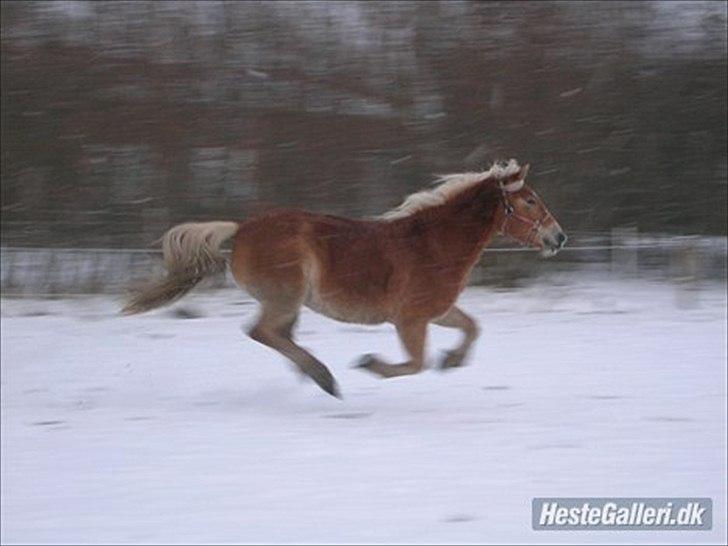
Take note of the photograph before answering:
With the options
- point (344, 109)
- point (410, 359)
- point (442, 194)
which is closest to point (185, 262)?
point (410, 359)

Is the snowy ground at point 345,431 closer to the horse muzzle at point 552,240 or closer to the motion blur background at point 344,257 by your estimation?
the motion blur background at point 344,257

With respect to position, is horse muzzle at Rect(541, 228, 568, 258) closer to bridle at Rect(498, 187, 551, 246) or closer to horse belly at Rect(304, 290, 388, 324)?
bridle at Rect(498, 187, 551, 246)

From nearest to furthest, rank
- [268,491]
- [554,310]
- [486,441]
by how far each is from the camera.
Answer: [268,491] → [486,441] → [554,310]

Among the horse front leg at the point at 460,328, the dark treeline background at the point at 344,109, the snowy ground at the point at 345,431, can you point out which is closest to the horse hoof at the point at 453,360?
the horse front leg at the point at 460,328

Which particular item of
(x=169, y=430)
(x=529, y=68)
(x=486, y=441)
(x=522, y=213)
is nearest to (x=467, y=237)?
(x=522, y=213)

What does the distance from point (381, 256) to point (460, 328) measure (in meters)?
0.73

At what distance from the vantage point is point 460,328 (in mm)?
7648

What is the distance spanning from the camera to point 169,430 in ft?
22.1

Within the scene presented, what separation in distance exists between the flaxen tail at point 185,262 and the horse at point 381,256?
14mm

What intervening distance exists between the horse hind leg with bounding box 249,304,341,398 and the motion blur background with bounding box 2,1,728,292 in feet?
16.5

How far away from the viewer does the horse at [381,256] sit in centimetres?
738

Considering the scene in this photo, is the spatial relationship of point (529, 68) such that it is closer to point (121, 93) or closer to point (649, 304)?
point (649, 304)

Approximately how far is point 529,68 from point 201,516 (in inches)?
361

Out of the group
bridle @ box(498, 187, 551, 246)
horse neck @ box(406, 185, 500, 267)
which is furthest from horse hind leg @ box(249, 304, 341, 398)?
bridle @ box(498, 187, 551, 246)
